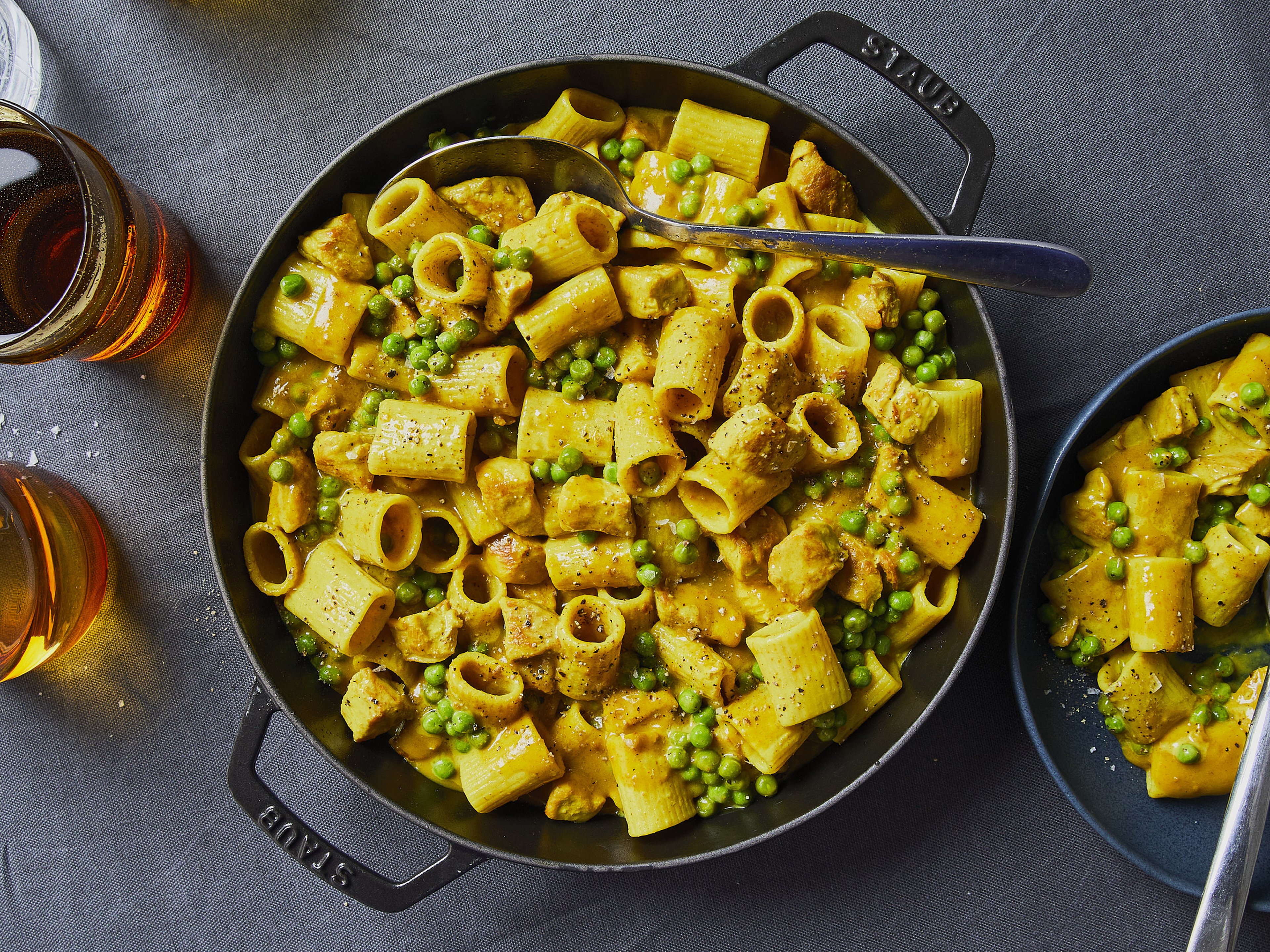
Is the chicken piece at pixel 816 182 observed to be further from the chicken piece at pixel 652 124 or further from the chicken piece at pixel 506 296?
the chicken piece at pixel 506 296

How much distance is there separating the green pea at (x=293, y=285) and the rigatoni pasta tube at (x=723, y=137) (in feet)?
5.44

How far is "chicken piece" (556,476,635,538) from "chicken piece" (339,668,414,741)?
1.03m

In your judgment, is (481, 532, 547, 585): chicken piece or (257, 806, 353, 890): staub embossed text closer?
(257, 806, 353, 890): staub embossed text

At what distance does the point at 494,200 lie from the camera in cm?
355

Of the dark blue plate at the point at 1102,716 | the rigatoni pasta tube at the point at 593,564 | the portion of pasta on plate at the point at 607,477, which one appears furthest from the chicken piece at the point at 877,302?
the rigatoni pasta tube at the point at 593,564

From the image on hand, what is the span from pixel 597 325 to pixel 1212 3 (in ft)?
10.8

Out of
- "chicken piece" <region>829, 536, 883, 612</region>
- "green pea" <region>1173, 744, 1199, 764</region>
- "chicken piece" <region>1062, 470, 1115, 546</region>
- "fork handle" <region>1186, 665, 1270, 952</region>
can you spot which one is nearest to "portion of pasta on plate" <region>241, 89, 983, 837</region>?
"chicken piece" <region>829, 536, 883, 612</region>

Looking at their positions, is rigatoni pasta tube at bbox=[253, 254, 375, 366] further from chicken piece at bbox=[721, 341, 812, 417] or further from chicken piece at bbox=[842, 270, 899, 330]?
chicken piece at bbox=[842, 270, 899, 330]

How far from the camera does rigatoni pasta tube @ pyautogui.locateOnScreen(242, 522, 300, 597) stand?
3.53 metres

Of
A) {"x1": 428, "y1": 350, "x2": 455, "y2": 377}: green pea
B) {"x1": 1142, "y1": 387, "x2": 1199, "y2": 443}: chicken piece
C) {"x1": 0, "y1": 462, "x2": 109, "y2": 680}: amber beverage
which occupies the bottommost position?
{"x1": 0, "y1": 462, "x2": 109, "y2": 680}: amber beverage

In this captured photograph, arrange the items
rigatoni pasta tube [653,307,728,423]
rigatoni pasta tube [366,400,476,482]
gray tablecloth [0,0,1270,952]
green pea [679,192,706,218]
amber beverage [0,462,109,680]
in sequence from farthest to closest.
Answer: gray tablecloth [0,0,1270,952]
amber beverage [0,462,109,680]
green pea [679,192,706,218]
rigatoni pasta tube [366,400,476,482]
rigatoni pasta tube [653,307,728,423]

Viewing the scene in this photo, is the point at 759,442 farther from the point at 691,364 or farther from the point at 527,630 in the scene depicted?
the point at 527,630

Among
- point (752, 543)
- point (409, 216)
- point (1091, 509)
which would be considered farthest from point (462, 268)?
point (1091, 509)

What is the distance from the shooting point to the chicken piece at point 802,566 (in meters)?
3.22
